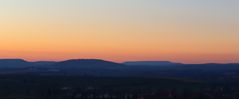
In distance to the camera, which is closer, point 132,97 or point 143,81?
point 132,97

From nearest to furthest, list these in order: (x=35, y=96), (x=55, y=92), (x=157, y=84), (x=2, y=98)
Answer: (x=2, y=98) < (x=35, y=96) < (x=55, y=92) < (x=157, y=84)

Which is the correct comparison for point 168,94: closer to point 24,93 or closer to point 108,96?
point 108,96

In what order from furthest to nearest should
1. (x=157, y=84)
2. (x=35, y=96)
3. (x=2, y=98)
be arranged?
(x=157, y=84)
(x=35, y=96)
(x=2, y=98)

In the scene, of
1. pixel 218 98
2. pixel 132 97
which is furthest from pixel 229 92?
pixel 132 97

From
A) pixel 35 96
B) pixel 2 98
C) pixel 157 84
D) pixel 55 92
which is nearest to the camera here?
pixel 2 98

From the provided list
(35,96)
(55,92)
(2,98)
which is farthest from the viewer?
(55,92)

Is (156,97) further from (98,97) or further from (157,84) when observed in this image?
(157,84)

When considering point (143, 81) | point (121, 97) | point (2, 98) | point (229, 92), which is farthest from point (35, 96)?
point (143, 81)

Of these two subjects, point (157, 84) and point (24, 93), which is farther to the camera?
point (157, 84)
